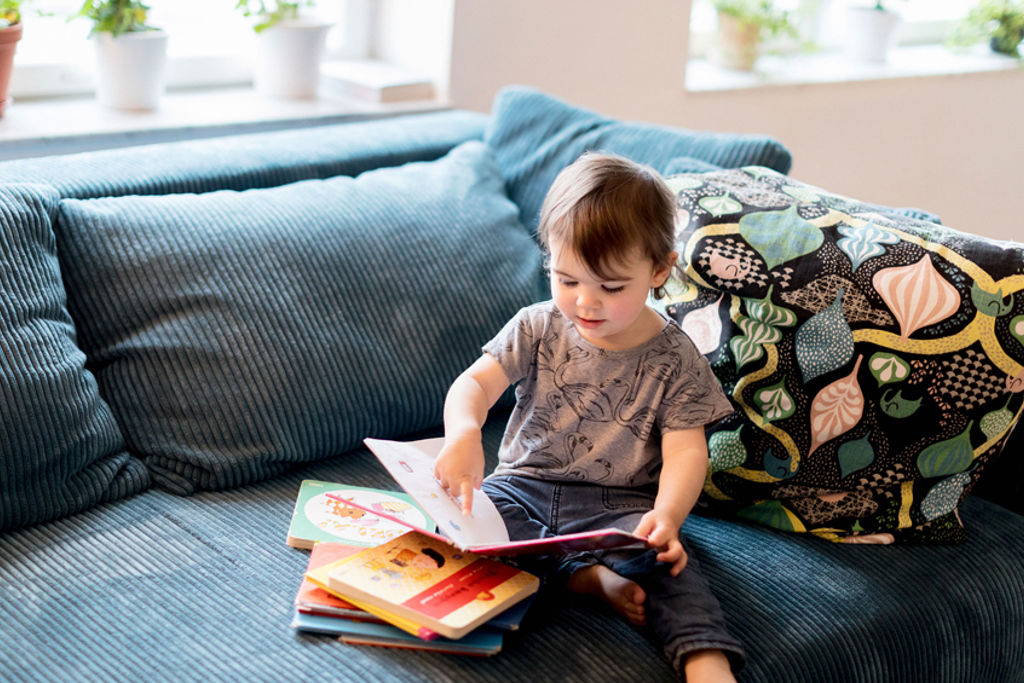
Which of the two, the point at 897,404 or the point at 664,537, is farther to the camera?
the point at 897,404

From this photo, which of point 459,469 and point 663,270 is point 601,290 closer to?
point 663,270

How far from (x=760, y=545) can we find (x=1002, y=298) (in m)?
0.46

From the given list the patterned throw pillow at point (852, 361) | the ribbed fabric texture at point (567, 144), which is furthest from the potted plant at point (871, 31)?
the patterned throw pillow at point (852, 361)

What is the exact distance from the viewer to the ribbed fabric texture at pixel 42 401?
1.33 meters

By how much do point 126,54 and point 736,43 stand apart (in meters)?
1.83

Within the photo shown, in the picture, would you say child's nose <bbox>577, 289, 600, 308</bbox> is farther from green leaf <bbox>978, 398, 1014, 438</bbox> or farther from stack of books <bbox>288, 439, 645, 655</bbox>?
green leaf <bbox>978, 398, 1014, 438</bbox>

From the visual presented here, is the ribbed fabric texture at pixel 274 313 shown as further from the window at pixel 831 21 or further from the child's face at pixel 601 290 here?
the window at pixel 831 21

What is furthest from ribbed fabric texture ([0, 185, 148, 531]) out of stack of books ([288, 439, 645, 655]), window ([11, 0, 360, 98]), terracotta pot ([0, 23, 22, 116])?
window ([11, 0, 360, 98])

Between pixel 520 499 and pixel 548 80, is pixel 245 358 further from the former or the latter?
pixel 548 80

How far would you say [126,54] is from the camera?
208 centimetres

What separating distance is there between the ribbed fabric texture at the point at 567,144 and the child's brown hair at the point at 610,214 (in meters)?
0.48

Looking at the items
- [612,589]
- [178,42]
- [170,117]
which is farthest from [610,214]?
[178,42]

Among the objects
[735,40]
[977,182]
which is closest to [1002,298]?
[735,40]

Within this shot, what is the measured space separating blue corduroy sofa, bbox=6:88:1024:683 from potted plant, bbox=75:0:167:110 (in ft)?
1.30
